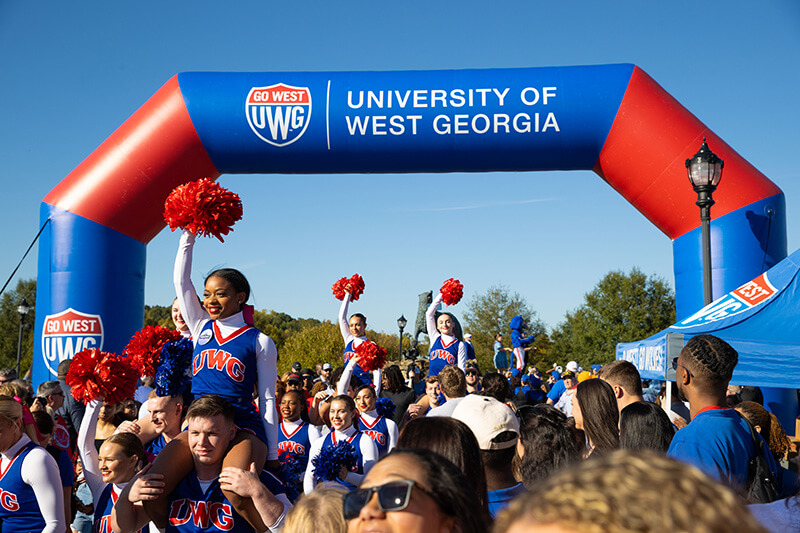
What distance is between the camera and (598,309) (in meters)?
41.6

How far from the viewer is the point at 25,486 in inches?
139

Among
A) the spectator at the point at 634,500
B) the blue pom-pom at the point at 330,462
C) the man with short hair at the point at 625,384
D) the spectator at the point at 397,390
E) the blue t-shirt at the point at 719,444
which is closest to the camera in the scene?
the spectator at the point at 634,500

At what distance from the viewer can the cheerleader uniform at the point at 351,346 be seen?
8.06 m

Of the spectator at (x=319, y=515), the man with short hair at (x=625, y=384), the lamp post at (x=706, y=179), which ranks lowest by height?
the spectator at (x=319, y=515)

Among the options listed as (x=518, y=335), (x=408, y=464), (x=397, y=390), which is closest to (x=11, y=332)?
(x=518, y=335)

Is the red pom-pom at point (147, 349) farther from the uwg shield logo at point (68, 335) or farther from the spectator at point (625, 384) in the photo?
the uwg shield logo at point (68, 335)

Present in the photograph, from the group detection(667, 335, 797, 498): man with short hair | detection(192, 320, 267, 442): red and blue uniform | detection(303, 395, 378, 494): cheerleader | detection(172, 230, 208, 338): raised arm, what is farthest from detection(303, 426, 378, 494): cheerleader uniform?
detection(667, 335, 797, 498): man with short hair

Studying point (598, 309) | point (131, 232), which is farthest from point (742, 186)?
point (598, 309)

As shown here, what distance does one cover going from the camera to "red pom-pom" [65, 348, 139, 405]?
3.83 m

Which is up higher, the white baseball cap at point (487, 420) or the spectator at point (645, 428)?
the white baseball cap at point (487, 420)

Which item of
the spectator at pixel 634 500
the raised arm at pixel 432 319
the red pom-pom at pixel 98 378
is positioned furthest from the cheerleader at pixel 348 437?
the spectator at pixel 634 500

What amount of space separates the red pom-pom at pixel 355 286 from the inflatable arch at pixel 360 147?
288 centimetres

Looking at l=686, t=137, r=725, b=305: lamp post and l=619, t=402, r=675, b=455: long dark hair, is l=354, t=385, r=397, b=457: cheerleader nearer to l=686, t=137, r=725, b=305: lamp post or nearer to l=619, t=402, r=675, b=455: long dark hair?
l=619, t=402, r=675, b=455: long dark hair

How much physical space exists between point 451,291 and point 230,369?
604 cm
